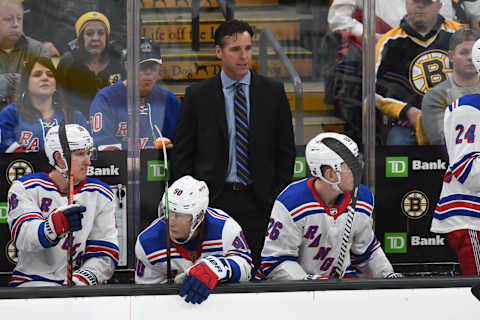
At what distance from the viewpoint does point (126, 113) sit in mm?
4992

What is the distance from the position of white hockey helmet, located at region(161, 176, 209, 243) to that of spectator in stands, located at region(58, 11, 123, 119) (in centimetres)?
158

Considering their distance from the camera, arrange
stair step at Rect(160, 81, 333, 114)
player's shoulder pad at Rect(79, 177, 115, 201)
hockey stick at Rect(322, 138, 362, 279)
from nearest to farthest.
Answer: hockey stick at Rect(322, 138, 362, 279) < player's shoulder pad at Rect(79, 177, 115, 201) < stair step at Rect(160, 81, 333, 114)

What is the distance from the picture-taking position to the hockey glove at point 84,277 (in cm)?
372

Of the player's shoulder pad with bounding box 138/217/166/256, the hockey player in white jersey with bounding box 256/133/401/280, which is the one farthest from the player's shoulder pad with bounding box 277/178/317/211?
the player's shoulder pad with bounding box 138/217/166/256

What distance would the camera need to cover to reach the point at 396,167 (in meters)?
5.13

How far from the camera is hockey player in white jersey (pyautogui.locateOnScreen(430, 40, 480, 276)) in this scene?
3838 millimetres

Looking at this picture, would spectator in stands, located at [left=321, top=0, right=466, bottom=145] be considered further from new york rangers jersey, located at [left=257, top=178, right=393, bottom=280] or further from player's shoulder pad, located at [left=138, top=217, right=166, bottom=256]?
player's shoulder pad, located at [left=138, top=217, right=166, bottom=256]

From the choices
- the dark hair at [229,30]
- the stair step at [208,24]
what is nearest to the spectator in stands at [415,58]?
the stair step at [208,24]

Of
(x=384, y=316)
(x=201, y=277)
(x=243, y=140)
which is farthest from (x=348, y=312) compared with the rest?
(x=243, y=140)

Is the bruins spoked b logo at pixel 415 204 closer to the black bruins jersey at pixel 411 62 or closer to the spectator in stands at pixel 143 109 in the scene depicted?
the black bruins jersey at pixel 411 62

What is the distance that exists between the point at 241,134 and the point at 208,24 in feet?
3.15

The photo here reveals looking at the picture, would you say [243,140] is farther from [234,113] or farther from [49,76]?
[49,76]

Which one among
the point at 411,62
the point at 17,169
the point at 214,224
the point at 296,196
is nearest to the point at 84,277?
the point at 214,224

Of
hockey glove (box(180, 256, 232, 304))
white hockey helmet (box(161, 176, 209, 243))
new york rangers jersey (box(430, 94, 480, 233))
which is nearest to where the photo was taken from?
A: hockey glove (box(180, 256, 232, 304))
